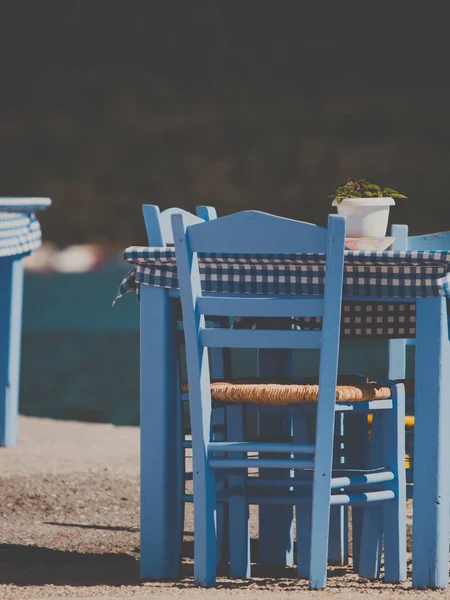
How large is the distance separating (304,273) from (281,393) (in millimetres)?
270

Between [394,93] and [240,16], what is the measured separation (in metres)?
2.04

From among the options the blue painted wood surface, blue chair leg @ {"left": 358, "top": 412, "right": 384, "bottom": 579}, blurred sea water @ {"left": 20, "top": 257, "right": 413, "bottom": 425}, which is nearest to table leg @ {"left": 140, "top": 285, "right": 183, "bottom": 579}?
the blue painted wood surface

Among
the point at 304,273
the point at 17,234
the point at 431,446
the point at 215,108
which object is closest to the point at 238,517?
the point at 431,446

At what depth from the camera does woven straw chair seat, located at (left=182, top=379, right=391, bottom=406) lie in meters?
2.42

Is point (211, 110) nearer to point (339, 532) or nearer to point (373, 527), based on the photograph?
point (339, 532)

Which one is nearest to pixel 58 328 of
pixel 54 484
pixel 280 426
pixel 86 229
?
pixel 86 229

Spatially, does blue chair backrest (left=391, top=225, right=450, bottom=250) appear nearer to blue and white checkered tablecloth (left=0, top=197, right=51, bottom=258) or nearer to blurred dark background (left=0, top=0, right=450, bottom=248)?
blue and white checkered tablecloth (left=0, top=197, right=51, bottom=258)

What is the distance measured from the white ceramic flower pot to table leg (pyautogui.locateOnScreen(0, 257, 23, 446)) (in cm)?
216

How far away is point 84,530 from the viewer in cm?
342

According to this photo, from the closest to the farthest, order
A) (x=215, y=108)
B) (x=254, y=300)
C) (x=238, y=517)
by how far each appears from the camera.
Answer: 1. (x=254, y=300)
2. (x=238, y=517)
3. (x=215, y=108)

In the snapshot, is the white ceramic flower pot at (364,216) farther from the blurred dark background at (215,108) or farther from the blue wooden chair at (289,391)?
the blurred dark background at (215,108)

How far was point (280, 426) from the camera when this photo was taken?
113 inches

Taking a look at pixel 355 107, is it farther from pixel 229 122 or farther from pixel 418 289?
pixel 418 289

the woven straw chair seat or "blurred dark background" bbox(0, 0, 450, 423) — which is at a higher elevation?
"blurred dark background" bbox(0, 0, 450, 423)
